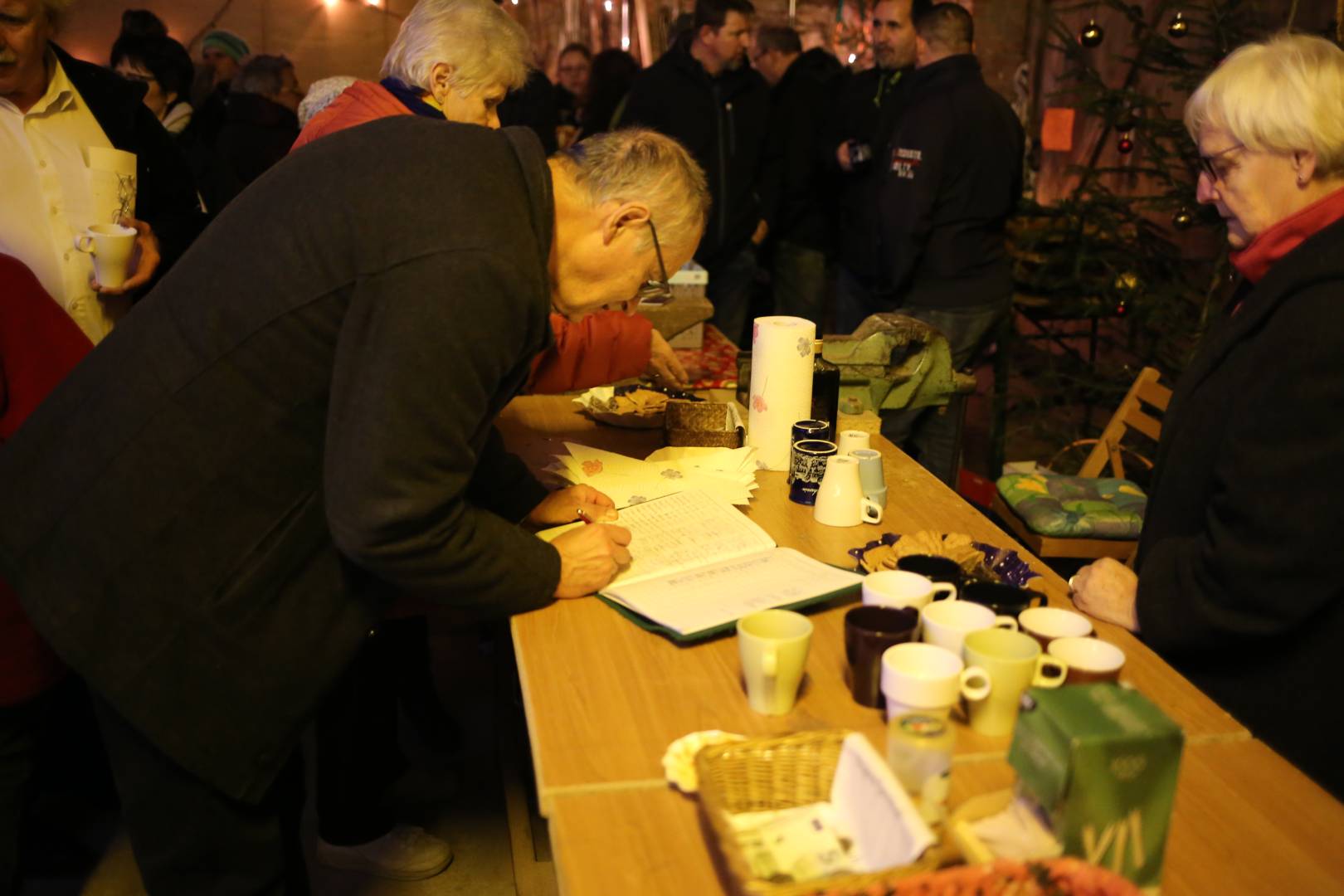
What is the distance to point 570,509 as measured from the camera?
183 cm

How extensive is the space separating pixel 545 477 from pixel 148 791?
0.84 metres

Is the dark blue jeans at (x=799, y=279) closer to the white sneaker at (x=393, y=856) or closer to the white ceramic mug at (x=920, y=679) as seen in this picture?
the white sneaker at (x=393, y=856)

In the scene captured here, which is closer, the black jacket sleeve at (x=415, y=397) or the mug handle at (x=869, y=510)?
the black jacket sleeve at (x=415, y=397)

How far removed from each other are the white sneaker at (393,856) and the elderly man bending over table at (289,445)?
2.64 ft

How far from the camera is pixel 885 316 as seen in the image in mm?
2898

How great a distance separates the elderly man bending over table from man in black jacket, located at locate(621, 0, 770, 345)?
318cm

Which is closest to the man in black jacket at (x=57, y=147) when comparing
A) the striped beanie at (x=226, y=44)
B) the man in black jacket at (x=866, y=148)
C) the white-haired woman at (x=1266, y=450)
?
the white-haired woman at (x=1266, y=450)

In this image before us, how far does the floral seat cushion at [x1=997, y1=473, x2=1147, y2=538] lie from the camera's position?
3.00 m

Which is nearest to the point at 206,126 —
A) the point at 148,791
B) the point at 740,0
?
the point at 740,0

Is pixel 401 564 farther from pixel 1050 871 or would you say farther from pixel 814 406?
pixel 814 406

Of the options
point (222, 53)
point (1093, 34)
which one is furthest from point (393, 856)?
point (222, 53)

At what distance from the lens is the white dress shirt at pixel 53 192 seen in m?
2.26

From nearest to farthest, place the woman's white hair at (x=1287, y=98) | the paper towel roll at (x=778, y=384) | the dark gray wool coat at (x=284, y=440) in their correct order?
the dark gray wool coat at (x=284, y=440), the woman's white hair at (x=1287, y=98), the paper towel roll at (x=778, y=384)

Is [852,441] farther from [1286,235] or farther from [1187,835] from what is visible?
[1187,835]
